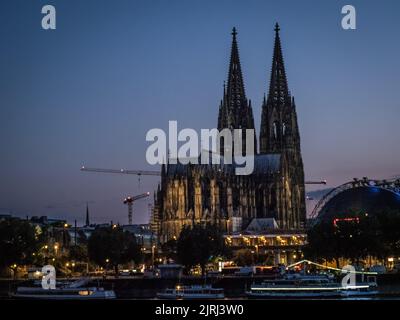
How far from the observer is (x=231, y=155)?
164 m

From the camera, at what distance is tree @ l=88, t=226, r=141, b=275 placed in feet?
403

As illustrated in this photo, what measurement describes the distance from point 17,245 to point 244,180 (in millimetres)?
52942

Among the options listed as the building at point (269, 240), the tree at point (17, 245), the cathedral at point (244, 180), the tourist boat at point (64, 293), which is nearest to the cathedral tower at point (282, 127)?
Answer: the cathedral at point (244, 180)

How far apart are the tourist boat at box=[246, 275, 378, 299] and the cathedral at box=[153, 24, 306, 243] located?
62.3 m

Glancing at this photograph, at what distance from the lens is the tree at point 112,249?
122812 mm

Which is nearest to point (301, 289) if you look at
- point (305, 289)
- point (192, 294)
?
point (305, 289)

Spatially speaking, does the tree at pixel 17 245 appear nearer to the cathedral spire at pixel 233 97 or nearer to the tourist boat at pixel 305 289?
the tourist boat at pixel 305 289

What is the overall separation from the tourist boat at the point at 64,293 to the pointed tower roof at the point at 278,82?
8074 centimetres

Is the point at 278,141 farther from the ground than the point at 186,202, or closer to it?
farther from the ground

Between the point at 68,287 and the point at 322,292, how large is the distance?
24.3 m

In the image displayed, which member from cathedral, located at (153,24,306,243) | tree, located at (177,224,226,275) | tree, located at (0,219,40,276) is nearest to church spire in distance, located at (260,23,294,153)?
cathedral, located at (153,24,306,243)
